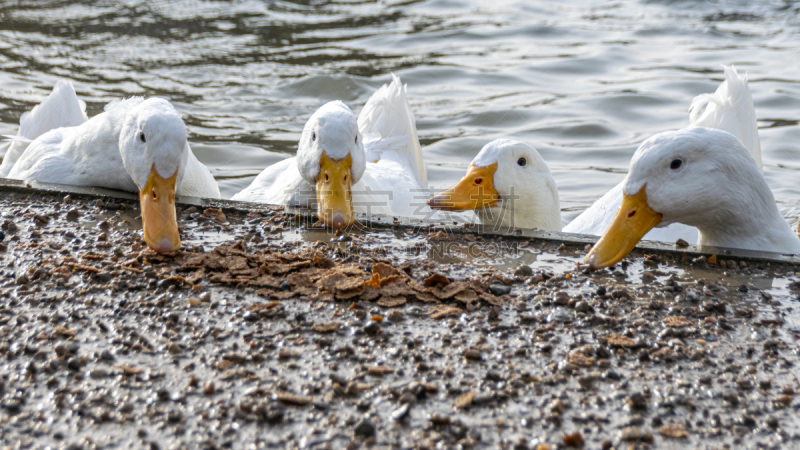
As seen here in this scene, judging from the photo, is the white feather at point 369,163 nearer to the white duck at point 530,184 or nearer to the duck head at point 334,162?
the duck head at point 334,162

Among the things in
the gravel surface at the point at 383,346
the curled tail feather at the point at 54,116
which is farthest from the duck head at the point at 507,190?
the curled tail feather at the point at 54,116

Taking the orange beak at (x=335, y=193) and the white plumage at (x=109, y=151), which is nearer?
the white plumage at (x=109, y=151)

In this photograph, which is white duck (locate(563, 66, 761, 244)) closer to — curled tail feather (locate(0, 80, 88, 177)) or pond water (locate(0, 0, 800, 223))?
pond water (locate(0, 0, 800, 223))

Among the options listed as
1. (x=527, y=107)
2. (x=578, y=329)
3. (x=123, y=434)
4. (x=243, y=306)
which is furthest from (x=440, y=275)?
(x=527, y=107)

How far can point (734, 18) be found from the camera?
40.5ft

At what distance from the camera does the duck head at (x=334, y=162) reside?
3910 millimetres

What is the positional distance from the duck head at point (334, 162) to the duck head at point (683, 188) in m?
1.37

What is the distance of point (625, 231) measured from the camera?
3414 millimetres

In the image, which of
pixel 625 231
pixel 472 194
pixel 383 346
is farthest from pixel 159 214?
pixel 625 231

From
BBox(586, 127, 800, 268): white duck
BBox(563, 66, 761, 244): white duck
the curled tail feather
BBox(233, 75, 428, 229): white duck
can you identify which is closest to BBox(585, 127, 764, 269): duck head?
BBox(586, 127, 800, 268): white duck

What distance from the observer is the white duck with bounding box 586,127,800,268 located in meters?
3.44

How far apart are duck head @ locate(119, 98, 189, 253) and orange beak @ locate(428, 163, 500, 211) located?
1688 millimetres

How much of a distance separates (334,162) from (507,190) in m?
1.34

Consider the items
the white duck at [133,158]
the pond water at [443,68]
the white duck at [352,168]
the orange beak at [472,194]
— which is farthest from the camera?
the pond water at [443,68]
